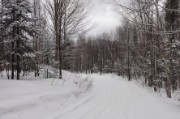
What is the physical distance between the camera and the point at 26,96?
6879mm

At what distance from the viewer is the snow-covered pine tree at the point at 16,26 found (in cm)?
1121

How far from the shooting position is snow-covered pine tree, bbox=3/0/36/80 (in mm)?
11211

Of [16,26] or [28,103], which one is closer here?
[28,103]

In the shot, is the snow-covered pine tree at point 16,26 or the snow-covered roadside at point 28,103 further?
→ the snow-covered pine tree at point 16,26

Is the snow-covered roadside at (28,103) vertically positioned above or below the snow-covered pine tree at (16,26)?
below

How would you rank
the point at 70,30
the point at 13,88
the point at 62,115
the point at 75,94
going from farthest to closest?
1. the point at 70,30
2. the point at 75,94
3. the point at 13,88
4. the point at 62,115

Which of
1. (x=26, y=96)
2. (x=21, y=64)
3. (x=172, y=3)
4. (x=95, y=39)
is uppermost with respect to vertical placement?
(x=95, y=39)

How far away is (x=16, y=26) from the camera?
37.5ft

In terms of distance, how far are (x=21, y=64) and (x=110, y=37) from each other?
55.8 metres

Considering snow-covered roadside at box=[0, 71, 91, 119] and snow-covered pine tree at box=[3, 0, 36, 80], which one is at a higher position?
snow-covered pine tree at box=[3, 0, 36, 80]

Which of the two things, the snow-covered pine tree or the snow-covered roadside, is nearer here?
the snow-covered roadside

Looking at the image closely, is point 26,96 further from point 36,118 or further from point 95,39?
→ point 95,39

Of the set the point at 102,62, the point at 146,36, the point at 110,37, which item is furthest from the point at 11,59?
the point at 110,37

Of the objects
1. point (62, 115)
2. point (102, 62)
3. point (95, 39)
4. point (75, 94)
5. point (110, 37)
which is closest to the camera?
point (62, 115)
